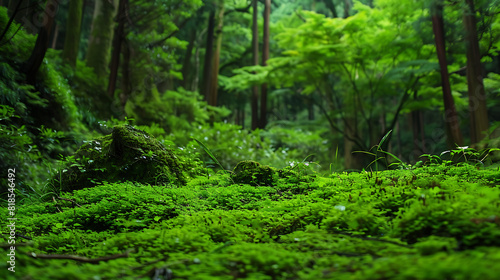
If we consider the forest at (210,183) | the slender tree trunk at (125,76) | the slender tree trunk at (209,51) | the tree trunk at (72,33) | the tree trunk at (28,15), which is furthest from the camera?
the slender tree trunk at (209,51)

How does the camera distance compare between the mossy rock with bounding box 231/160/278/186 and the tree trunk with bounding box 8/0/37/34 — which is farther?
the tree trunk with bounding box 8/0/37/34

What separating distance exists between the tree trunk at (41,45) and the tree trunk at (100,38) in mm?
3552

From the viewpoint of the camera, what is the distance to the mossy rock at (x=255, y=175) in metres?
3.54

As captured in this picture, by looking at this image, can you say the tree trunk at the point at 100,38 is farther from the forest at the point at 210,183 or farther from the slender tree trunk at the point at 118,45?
the slender tree trunk at the point at 118,45

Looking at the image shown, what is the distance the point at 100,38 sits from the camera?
9.06 metres

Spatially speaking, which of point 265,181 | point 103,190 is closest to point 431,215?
point 265,181

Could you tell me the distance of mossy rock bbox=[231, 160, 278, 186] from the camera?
3.54 meters

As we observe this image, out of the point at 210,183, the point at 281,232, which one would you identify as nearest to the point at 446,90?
the point at 210,183

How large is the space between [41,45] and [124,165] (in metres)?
3.35

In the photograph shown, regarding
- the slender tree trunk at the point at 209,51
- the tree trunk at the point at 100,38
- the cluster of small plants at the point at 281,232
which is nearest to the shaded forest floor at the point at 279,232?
the cluster of small plants at the point at 281,232

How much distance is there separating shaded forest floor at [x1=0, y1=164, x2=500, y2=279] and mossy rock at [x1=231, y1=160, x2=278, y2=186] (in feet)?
1.14

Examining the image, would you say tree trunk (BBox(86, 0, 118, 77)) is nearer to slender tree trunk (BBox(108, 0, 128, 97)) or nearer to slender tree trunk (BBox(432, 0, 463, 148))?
slender tree trunk (BBox(108, 0, 128, 97))

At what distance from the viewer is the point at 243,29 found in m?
17.3

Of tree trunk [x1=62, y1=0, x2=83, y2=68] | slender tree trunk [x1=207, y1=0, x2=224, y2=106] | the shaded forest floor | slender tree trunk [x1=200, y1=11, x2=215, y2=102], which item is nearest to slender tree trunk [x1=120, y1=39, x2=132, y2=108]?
tree trunk [x1=62, y1=0, x2=83, y2=68]
